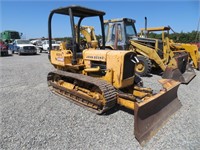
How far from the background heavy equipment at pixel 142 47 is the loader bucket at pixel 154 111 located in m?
3.84

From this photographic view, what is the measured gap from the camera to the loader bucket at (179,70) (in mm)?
7047

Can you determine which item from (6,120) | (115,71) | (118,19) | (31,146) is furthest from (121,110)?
(118,19)

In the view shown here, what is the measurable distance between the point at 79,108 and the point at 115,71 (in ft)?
4.33

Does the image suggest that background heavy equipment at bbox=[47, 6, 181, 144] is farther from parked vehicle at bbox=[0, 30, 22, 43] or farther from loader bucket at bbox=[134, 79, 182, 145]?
parked vehicle at bbox=[0, 30, 22, 43]

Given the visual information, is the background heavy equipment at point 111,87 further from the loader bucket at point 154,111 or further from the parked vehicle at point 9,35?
the parked vehicle at point 9,35

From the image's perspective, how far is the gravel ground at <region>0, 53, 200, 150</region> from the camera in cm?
308


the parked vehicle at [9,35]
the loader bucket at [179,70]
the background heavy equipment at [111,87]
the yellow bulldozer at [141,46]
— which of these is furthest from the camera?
the parked vehicle at [9,35]

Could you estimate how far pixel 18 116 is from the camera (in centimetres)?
413

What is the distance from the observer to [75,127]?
143 inches

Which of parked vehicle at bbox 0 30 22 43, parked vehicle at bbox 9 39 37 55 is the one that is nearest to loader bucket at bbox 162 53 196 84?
parked vehicle at bbox 9 39 37 55

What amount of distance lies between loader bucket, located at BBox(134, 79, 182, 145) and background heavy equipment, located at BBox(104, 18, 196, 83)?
151 inches

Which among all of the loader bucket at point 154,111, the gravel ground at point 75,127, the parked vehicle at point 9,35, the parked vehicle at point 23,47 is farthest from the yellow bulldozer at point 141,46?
the parked vehicle at point 9,35

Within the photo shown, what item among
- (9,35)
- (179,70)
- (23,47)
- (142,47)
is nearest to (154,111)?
(179,70)

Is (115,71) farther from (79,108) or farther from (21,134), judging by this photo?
(21,134)
